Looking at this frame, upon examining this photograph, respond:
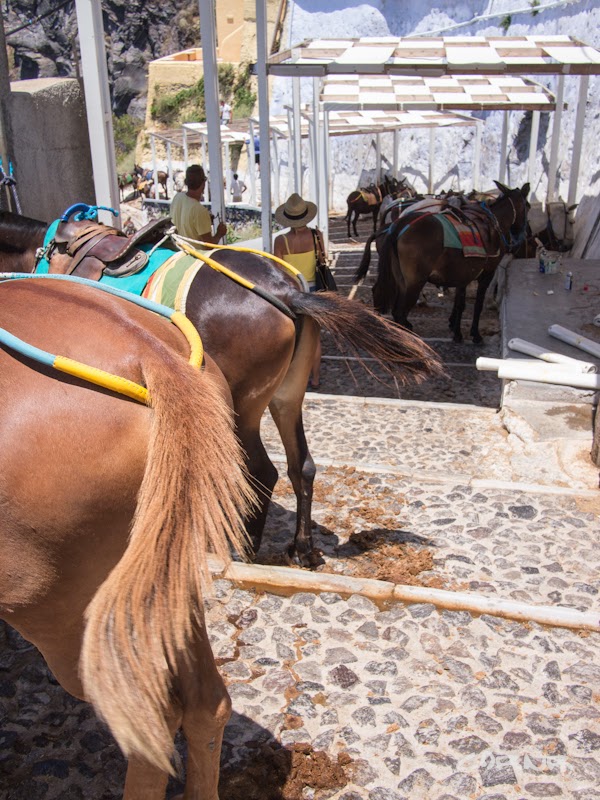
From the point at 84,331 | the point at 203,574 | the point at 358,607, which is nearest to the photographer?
the point at 203,574

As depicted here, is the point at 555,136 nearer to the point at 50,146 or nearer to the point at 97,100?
the point at 97,100

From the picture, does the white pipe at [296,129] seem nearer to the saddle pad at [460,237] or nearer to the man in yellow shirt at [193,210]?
the saddle pad at [460,237]

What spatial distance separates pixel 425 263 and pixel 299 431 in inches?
213

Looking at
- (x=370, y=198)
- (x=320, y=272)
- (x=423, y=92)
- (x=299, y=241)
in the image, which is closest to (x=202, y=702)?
(x=299, y=241)

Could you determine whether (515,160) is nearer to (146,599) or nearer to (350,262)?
(350,262)

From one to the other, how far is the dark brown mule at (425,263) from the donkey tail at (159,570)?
299 inches

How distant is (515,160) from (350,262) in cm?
856

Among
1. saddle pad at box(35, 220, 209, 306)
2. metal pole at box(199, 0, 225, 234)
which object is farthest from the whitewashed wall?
saddle pad at box(35, 220, 209, 306)

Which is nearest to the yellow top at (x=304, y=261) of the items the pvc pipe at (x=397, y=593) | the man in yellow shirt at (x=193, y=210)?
the man in yellow shirt at (x=193, y=210)

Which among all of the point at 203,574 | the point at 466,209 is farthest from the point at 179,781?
the point at 466,209

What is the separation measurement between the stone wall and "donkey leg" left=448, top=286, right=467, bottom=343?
5259 mm

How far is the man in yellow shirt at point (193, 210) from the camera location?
6.68 metres

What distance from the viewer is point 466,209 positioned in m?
9.72

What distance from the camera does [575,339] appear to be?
7.33 meters
